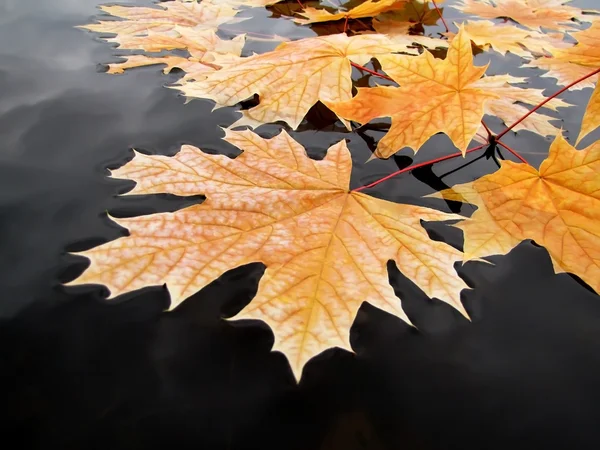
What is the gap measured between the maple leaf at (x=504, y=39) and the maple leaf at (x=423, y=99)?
2.77 ft

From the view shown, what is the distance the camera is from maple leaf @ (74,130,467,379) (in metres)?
0.71

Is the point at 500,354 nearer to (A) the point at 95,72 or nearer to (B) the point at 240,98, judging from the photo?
(B) the point at 240,98

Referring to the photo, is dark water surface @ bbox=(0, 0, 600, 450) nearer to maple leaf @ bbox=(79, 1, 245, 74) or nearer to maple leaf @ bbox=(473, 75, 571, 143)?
maple leaf @ bbox=(473, 75, 571, 143)

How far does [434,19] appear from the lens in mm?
2229

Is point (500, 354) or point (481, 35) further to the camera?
point (481, 35)

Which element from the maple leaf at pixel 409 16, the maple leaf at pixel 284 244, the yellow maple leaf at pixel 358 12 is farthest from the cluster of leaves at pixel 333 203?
the maple leaf at pixel 409 16

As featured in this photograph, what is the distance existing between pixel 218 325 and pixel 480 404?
1.30 feet

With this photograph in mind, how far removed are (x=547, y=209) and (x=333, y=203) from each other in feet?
1.37

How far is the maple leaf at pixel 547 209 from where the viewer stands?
86 centimetres

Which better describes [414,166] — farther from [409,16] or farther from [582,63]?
[409,16]

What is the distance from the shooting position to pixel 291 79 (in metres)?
1.33

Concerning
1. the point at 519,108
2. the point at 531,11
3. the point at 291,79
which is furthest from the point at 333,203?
the point at 531,11

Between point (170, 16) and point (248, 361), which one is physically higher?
point (170, 16)

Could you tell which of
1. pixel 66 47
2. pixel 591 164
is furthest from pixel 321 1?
pixel 591 164
